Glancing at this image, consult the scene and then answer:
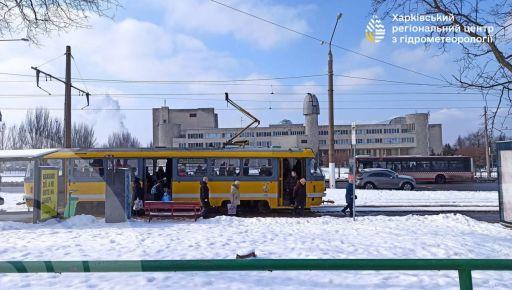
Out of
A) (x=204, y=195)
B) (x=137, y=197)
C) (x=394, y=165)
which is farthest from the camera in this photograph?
(x=394, y=165)

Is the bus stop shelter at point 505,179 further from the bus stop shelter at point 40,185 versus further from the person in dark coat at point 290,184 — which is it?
the bus stop shelter at point 40,185

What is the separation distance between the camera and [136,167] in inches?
666

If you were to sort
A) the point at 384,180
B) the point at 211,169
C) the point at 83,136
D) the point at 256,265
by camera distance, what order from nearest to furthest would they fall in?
the point at 256,265
the point at 211,169
the point at 384,180
the point at 83,136

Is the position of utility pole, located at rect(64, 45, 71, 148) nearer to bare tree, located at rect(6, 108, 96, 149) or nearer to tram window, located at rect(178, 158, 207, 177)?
tram window, located at rect(178, 158, 207, 177)

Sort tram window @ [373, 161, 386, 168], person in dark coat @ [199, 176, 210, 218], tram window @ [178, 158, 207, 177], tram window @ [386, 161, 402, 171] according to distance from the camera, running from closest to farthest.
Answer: person in dark coat @ [199, 176, 210, 218], tram window @ [178, 158, 207, 177], tram window @ [386, 161, 402, 171], tram window @ [373, 161, 386, 168]

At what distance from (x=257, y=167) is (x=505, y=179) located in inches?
330

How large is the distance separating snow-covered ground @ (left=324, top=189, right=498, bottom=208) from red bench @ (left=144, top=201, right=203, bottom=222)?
920 centimetres

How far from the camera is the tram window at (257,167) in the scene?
17078mm

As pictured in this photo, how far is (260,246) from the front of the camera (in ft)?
29.9

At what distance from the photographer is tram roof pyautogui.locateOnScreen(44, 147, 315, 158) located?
16.6 meters

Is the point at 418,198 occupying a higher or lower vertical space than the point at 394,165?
lower

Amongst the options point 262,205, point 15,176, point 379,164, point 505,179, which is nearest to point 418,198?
point 505,179

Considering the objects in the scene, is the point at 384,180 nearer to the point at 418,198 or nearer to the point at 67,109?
the point at 418,198

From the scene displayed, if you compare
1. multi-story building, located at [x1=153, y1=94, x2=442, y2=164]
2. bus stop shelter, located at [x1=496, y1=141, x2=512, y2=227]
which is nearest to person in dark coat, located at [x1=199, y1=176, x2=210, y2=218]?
bus stop shelter, located at [x1=496, y1=141, x2=512, y2=227]
